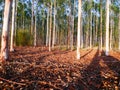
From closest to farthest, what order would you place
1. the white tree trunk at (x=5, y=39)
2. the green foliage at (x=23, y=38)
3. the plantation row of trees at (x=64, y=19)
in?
1. the white tree trunk at (x=5, y=39)
2. the plantation row of trees at (x=64, y=19)
3. the green foliage at (x=23, y=38)

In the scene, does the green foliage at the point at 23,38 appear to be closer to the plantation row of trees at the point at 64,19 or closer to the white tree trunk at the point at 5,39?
the plantation row of trees at the point at 64,19

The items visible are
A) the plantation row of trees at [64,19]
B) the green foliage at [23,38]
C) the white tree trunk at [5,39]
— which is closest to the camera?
the white tree trunk at [5,39]

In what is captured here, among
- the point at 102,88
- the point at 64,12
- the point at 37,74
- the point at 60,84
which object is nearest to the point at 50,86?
the point at 60,84

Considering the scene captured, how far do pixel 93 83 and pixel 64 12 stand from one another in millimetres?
38495

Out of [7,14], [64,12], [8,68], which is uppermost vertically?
[64,12]

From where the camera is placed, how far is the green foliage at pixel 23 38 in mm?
30359

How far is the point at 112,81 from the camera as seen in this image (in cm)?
750

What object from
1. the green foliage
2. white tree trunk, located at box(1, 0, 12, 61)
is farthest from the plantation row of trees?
white tree trunk, located at box(1, 0, 12, 61)

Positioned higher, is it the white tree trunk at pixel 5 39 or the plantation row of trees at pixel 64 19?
the plantation row of trees at pixel 64 19

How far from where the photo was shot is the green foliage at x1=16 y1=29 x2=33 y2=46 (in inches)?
1195

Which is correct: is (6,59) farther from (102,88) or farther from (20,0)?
(20,0)

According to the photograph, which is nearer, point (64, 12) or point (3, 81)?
point (3, 81)

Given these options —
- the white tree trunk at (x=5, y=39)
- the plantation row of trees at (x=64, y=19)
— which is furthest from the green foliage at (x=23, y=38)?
the white tree trunk at (x=5, y=39)

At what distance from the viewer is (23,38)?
3133cm
